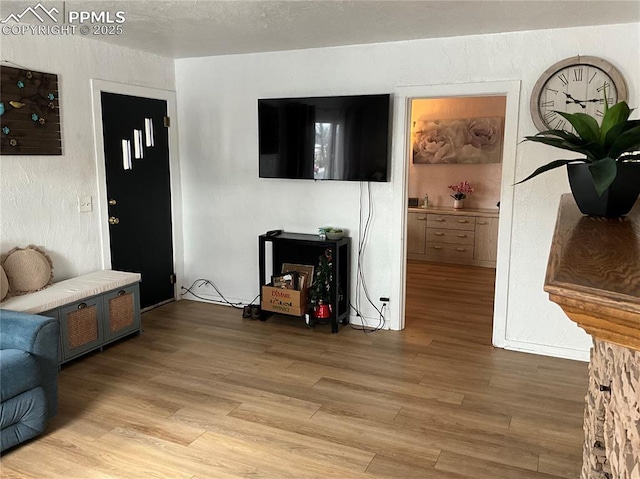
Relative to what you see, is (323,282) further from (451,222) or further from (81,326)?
(451,222)

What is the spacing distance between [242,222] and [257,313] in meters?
0.88

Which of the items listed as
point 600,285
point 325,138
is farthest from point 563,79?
point 600,285

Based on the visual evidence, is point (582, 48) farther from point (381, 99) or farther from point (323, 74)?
point (323, 74)

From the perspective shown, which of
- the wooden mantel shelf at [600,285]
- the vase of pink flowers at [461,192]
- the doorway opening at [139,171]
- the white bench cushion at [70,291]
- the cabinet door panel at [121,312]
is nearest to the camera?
the wooden mantel shelf at [600,285]

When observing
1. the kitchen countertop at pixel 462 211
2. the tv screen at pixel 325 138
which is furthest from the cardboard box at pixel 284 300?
the kitchen countertop at pixel 462 211

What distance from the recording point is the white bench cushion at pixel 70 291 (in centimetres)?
341

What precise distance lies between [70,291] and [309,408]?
188cm

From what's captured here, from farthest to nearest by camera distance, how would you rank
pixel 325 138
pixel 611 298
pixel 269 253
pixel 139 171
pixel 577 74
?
pixel 269 253 < pixel 139 171 < pixel 325 138 < pixel 577 74 < pixel 611 298

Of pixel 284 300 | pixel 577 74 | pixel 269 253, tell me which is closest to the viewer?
pixel 577 74

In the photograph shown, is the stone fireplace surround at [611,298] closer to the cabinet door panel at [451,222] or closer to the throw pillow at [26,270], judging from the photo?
the throw pillow at [26,270]

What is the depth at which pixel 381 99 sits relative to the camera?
13.7ft

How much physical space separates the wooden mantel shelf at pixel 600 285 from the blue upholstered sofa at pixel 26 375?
2.61 metres

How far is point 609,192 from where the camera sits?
58.8 inches

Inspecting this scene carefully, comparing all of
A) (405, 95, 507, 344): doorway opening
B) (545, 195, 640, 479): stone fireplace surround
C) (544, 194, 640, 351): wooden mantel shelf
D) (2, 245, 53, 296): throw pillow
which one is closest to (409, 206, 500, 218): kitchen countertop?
(405, 95, 507, 344): doorway opening
